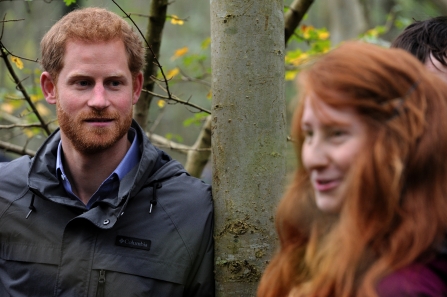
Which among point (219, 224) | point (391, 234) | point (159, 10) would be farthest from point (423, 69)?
point (159, 10)

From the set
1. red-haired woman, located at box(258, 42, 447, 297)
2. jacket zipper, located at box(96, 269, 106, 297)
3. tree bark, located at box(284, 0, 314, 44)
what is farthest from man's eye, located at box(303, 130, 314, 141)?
tree bark, located at box(284, 0, 314, 44)

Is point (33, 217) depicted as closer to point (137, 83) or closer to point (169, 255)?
point (169, 255)

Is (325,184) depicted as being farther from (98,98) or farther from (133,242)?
(98,98)

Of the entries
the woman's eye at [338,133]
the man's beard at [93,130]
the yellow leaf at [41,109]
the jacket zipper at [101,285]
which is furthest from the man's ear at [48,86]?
the yellow leaf at [41,109]

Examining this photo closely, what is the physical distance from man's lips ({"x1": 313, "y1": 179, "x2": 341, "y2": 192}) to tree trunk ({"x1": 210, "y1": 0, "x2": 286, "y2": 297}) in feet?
3.12

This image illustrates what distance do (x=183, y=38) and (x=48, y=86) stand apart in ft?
69.5

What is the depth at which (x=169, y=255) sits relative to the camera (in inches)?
101

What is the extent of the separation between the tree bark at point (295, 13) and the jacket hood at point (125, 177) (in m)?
1.56

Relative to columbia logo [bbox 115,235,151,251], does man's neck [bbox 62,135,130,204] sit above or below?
above

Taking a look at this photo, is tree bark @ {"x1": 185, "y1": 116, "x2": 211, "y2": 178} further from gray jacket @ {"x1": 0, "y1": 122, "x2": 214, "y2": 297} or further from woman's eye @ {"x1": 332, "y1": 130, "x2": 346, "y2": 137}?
woman's eye @ {"x1": 332, "y1": 130, "x2": 346, "y2": 137}

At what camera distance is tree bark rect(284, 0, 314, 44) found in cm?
395

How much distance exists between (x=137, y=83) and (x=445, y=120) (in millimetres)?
1835

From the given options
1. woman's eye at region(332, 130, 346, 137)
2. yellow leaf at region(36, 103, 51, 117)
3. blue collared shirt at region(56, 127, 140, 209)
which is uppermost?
woman's eye at region(332, 130, 346, 137)

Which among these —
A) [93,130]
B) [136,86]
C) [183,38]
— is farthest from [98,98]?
[183,38]
